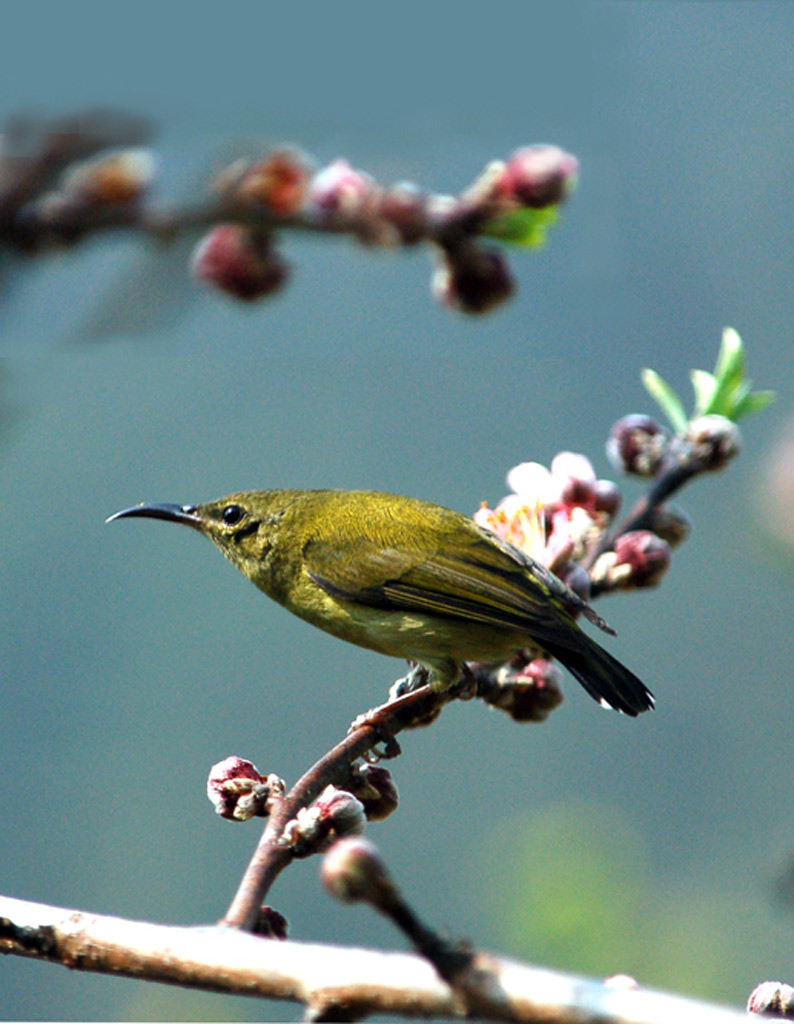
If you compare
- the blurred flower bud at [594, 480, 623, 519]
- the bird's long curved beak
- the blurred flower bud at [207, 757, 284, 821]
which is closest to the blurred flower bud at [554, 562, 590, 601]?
the blurred flower bud at [594, 480, 623, 519]

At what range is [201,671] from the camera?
1409cm

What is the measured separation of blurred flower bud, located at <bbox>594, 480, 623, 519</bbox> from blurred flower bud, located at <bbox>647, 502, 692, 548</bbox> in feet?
0.23

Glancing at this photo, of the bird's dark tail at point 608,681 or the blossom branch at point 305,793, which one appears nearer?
the blossom branch at point 305,793

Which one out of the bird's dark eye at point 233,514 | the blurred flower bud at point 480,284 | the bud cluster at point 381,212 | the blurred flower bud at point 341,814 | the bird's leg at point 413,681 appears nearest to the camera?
the bud cluster at point 381,212

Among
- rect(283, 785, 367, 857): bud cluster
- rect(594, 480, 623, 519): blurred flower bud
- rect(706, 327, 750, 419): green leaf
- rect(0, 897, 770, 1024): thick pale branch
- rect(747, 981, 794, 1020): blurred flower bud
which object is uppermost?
rect(706, 327, 750, 419): green leaf

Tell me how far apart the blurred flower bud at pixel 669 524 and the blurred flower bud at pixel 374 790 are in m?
0.75

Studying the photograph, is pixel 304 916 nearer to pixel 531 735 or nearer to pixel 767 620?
pixel 531 735

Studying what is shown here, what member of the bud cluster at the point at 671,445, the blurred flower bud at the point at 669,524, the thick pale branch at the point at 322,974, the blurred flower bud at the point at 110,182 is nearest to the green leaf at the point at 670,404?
the bud cluster at the point at 671,445

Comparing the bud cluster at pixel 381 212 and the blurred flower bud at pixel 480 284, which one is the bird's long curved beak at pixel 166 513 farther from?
the blurred flower bud at pixel 480 284

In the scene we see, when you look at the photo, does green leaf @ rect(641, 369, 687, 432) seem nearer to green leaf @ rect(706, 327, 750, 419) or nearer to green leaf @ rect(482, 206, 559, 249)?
green leaf @ rect(706, 327, 750, 419)

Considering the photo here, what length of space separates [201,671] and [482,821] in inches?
184

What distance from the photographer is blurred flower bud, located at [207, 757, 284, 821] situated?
1.44 metres

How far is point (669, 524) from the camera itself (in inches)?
79.6

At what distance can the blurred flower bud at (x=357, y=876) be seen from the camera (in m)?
0.79
